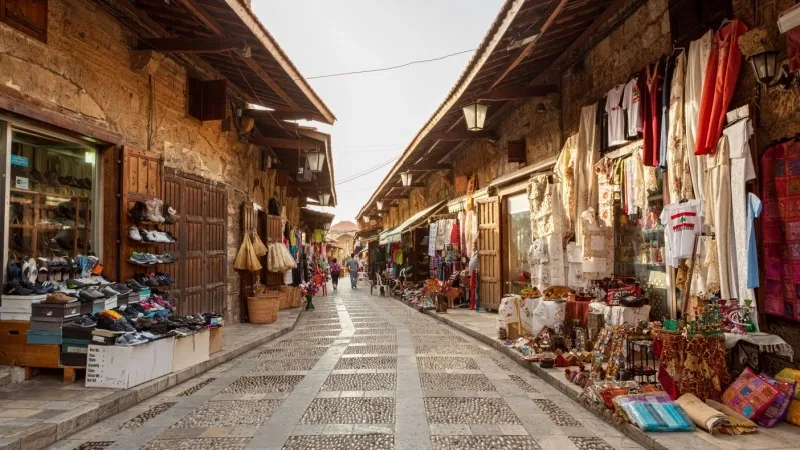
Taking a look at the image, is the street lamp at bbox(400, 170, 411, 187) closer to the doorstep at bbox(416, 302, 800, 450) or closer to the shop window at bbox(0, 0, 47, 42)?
the doorstep at bbox(416, 302, 800, 450)

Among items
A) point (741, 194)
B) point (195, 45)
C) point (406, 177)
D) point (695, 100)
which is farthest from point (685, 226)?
point (406, 177)

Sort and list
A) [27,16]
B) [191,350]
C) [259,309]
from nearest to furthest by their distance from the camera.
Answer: [27,16]
[191,350]
[259,309]

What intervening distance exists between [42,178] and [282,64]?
3.59 meters

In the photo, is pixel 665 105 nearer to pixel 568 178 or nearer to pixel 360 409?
pixel 568 178

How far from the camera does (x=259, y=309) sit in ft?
35.7

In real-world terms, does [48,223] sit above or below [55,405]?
above

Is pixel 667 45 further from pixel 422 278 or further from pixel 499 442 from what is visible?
pixel 422 278

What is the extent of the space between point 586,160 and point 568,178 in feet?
1.41

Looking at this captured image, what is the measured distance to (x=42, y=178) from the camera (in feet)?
19.4

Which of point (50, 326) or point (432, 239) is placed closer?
point (50, 326)

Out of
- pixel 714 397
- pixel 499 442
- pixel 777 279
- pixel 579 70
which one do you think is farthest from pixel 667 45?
pixel 499 442

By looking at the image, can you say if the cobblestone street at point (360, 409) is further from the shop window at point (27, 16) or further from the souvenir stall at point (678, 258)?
the shop window at point (27, 16)

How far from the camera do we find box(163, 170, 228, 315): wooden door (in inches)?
329

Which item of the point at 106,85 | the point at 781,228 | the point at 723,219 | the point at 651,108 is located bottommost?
the point at 781,228
